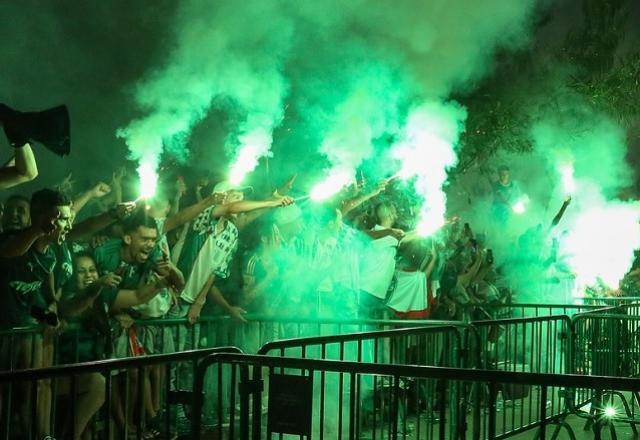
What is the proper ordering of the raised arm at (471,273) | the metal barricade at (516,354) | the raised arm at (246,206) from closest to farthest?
the metal barricade at (516,354) < the raised arm at (246,206) < the raised arm at (471,273)

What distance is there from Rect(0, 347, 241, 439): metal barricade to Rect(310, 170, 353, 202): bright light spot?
341cm

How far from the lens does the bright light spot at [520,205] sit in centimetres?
1678

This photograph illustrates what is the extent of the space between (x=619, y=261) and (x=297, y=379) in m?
17.3

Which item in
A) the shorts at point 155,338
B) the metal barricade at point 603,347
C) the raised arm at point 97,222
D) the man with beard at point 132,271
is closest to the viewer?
the raised arm at point 97,222

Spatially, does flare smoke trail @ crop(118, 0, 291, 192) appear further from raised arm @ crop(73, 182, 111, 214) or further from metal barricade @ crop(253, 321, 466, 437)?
metal barricade @ crop(253, 321, 466, 437)

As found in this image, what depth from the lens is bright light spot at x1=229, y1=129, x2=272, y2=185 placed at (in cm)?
895

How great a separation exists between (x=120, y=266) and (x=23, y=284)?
1.17 meters

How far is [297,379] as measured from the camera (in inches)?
178

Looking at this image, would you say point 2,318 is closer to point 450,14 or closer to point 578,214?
point 450,14

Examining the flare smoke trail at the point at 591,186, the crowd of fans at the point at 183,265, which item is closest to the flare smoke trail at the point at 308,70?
the crowd of fans at the point at 183,265

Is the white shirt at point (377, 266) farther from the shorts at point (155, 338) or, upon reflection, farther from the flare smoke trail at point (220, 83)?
the shorts at point (155, 338)

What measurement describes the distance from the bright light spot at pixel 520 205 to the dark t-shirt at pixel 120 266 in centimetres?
1114

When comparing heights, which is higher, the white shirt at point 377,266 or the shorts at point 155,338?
the white shirt at point 377,266

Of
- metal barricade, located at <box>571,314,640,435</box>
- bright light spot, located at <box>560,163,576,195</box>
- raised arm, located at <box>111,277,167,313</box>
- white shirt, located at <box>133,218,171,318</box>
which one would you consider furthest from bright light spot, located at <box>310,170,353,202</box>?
bright light spot, located at <box>560,163,576,195</box>
